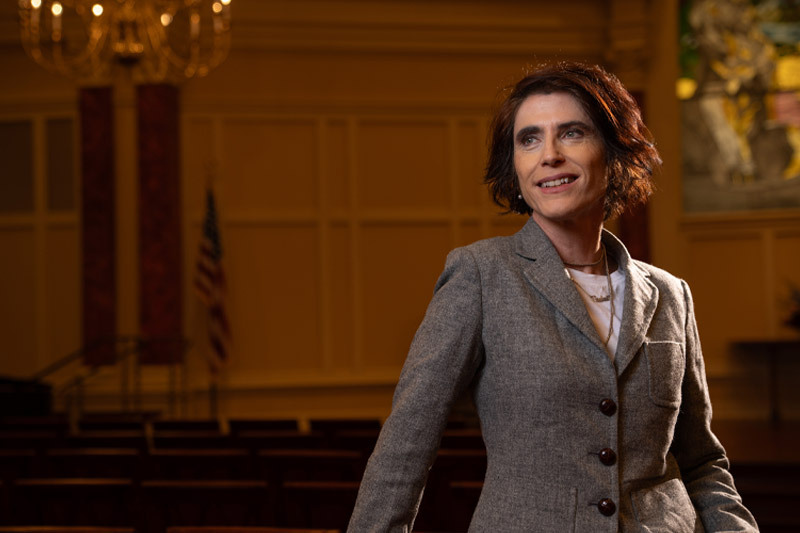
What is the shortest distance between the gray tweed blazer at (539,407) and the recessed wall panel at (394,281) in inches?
309

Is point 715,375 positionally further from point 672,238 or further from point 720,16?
point 720,16

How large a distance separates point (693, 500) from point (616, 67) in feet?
28.2

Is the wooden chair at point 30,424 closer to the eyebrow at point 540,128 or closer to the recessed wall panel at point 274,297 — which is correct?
the recessed wall panel at point 274,297

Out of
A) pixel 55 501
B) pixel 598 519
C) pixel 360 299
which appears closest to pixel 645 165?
pixel 598 519

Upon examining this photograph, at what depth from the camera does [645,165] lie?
1.50 metres

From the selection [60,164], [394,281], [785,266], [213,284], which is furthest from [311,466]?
[785,266]

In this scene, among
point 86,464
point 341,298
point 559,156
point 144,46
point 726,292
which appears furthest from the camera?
point 726,292

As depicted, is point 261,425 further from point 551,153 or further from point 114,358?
point 551,153

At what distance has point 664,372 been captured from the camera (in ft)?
4.58

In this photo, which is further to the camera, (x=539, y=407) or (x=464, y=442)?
(x=464, y=442)

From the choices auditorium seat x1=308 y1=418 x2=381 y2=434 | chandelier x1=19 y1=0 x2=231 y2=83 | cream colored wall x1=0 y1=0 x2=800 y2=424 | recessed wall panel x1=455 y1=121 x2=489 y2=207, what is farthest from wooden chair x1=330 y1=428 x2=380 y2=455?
recessed wall panel x1=455 y1=121 x2=489 y2=207

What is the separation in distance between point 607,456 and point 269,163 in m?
8.22

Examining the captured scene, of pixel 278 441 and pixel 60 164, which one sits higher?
pixel 60 164

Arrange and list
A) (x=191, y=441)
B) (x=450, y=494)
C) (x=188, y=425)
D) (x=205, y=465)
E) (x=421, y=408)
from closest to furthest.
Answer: (x=421, y=408) → (x=450, y=494) → (x=205, y=465) → (x=191, y=441) → (x=188, y=425)
